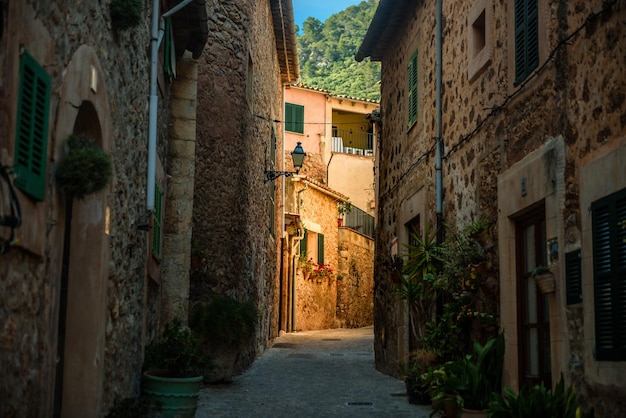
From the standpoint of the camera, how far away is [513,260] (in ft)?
27.3

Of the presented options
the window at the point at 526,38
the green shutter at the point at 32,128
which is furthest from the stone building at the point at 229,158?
the green shutter at the point at 32,128

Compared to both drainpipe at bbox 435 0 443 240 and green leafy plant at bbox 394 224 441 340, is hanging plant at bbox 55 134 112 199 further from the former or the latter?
drainpipe at bbox 435 0 443 240

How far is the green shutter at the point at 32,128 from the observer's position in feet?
14.6

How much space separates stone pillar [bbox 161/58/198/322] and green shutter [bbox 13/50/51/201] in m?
6.52

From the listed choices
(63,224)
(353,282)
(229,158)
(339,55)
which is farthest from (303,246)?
(339,55)

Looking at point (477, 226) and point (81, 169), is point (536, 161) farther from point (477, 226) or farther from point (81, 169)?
point (81, 169)

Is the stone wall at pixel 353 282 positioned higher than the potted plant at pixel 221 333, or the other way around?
the stone wall at pixel 353 282

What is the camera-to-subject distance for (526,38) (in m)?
8.00

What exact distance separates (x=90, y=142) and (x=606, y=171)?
3.56 m

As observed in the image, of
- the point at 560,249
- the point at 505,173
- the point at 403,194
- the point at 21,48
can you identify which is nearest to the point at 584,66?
the point at 560,249

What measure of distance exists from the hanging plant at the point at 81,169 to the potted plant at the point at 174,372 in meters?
3.03

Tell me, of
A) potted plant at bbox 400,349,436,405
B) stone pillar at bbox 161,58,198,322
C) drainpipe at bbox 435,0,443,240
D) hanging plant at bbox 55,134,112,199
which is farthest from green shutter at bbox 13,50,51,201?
drainpipe at bbox 435,0,443,240

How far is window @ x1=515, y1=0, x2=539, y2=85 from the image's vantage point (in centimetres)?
778

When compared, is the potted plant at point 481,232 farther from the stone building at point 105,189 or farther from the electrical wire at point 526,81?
the stone building at point 105,189
